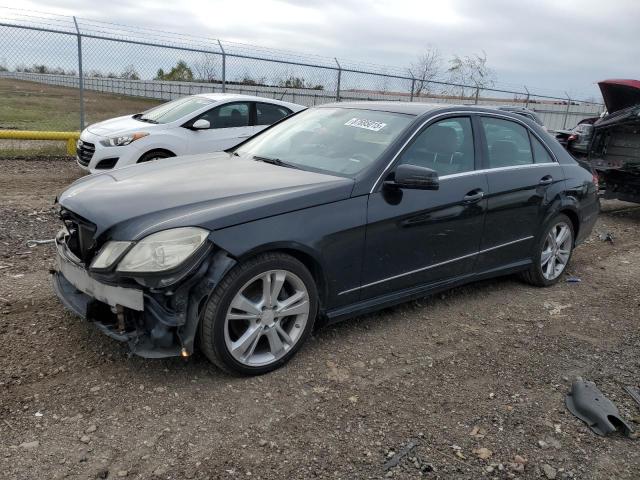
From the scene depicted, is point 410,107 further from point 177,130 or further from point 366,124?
point 177,130

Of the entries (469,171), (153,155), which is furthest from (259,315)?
(153,155)

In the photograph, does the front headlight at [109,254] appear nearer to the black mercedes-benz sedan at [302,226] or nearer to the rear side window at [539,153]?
the black mercedes-benz sedan at [302,226]

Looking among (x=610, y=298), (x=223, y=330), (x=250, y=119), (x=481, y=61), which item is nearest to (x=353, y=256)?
(x=223, y=330)

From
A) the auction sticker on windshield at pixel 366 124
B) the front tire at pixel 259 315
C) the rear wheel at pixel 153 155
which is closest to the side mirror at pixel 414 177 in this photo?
the auction sticker on windshield at pixel 366 124

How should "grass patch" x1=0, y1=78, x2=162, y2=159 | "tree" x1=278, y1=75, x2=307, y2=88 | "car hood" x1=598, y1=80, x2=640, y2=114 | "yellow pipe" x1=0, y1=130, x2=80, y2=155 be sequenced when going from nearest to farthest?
"car hood" x1=598, y1=80, x2=640, y2=114
"yellow pipe" x1=0, y1=130, x2=80, y2=155
"grass patch" x1=0, y1=78, x2=162, y2=159
"tree" x1=278, y1=75, x2=307, y2=88

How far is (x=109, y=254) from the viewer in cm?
309

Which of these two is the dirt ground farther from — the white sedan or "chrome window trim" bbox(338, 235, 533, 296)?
the white sedan

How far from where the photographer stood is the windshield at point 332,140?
13.1 ft

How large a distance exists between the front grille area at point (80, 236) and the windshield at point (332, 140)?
1490 mm

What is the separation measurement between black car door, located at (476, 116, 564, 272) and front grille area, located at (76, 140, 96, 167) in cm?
583

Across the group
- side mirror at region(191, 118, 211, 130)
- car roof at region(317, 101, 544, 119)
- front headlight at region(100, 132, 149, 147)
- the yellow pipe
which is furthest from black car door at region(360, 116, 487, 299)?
the yellow pipe

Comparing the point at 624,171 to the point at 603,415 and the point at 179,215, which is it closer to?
the point at 603,415

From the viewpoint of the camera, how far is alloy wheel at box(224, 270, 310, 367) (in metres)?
3.27

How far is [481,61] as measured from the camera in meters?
28.0
